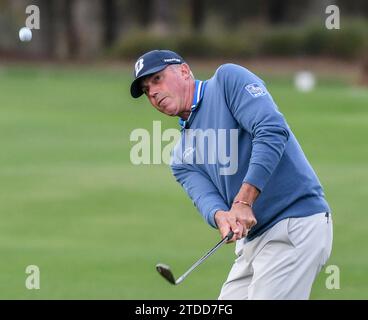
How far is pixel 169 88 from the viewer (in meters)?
6.49

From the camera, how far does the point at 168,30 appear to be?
59.8 m

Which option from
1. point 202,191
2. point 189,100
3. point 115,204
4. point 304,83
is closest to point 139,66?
point 189,100

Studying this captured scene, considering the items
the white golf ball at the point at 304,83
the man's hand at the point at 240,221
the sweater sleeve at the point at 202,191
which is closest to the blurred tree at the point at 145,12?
the white golf ball at the point at 304,83

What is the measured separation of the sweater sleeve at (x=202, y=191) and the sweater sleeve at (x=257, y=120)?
48 centimetres

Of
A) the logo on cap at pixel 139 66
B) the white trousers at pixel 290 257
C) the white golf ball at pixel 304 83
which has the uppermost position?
the logo on cap at pixel 139 66

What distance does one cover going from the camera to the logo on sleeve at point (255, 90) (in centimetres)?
626

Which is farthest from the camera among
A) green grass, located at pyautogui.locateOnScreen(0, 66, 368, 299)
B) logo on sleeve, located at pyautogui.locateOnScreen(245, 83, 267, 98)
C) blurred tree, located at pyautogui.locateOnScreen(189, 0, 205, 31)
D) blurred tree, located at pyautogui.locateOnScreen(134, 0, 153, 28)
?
blurred tree, located at pyautogui.locateOnScreen(134, 0, 153, 28)

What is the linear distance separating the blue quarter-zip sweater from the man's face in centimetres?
9

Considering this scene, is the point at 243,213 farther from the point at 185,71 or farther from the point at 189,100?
the point at 185,71

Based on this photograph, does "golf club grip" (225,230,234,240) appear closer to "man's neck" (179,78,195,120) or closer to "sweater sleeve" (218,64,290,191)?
"sweater sleeve" (218,64,290,191)

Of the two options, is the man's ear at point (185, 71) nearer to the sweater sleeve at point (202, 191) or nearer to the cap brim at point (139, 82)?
the cap brim at point (139, 82)

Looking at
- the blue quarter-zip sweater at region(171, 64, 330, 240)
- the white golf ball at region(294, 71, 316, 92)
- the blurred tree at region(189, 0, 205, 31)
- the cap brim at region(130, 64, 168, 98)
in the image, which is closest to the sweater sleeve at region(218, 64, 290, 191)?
the blue quarter-zip sweater at region(171, 64, 330, 240)

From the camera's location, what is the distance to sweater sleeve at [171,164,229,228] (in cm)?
659

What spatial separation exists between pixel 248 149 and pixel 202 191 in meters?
0.50
